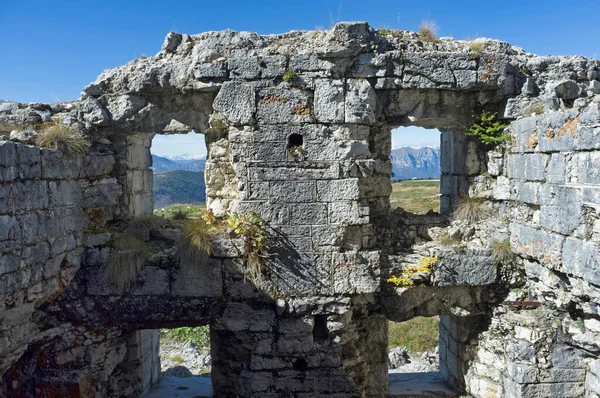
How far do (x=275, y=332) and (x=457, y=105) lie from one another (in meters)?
3.48

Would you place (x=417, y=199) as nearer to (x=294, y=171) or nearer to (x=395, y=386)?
(x=395, y=386)

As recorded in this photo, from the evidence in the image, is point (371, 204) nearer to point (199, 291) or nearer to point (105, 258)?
point (199, 291)

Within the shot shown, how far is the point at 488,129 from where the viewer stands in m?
6.18

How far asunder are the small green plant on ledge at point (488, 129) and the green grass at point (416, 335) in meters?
4.67

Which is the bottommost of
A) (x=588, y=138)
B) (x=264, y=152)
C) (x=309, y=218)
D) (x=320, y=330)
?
(x=320, y=330)

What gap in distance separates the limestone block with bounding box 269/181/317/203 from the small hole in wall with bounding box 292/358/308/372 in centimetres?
191

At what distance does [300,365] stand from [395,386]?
178 centimetres

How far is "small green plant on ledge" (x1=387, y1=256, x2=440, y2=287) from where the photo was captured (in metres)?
6.04

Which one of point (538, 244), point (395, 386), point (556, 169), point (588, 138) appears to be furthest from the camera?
point (395, 386)

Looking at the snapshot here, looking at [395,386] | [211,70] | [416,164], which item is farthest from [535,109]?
[416,164]

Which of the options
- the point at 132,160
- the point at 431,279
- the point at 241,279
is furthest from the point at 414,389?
the point at 132,160

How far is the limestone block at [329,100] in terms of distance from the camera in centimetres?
580

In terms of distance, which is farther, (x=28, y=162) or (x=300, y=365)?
(x=300, y=365)

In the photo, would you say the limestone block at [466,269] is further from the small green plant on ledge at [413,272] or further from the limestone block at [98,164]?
the limestone block at [98,164]
